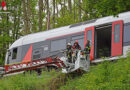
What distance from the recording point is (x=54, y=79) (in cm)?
1569

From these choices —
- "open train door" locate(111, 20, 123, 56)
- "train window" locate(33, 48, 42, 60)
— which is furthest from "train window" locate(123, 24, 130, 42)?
"train window" locate(33, 48, 42, 60)

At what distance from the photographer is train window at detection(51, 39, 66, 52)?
807 inches

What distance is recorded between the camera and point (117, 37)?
1830 cm

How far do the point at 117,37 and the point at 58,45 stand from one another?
408 cm

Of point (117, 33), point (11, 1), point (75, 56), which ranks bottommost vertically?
point (75, 56)

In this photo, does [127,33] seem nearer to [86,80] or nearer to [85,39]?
[85,39]

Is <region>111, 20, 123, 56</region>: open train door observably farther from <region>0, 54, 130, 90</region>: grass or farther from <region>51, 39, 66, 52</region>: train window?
<region>51, 39, 66, 52</region>: train window

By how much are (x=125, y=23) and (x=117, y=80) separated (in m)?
6.16

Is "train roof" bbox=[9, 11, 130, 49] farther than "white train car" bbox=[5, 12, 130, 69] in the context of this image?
Yes

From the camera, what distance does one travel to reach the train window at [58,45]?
67.3 ft

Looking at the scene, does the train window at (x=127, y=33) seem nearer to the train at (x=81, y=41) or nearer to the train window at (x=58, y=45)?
the train at (x=81, y=41)

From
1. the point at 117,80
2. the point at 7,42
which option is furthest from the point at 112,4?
the point at 7,42

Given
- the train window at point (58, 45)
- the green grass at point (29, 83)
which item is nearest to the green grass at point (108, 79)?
the green grass at point (29, 83)

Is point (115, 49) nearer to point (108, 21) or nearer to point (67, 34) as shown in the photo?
point (108, 21)
